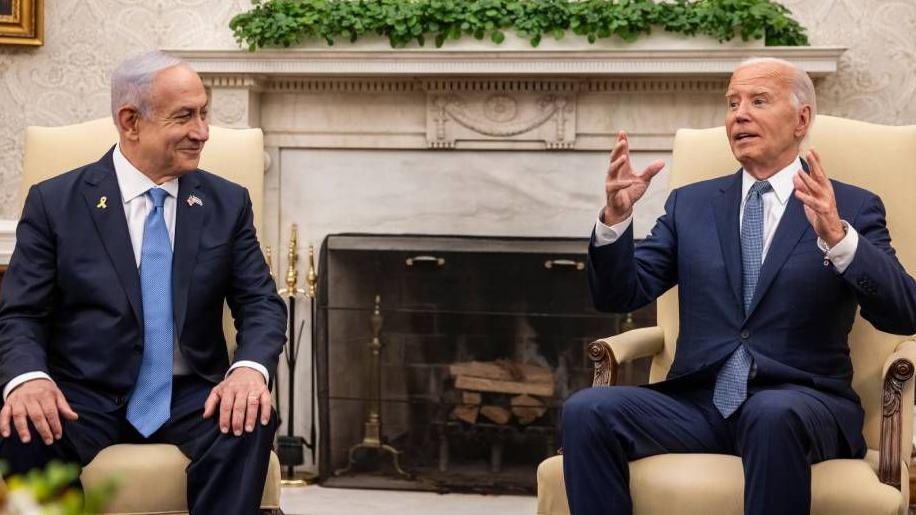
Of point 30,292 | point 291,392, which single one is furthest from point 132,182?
point 291,392

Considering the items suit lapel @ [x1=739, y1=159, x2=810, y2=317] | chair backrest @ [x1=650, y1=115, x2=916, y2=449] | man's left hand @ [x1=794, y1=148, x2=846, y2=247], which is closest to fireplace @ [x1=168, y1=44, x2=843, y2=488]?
chair backrest @ [x1=650, y1=115, x2=916, y2=449]

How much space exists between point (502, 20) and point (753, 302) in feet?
6.16

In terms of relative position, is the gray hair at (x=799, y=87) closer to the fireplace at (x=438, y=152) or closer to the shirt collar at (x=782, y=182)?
the shirt collar at (x=782, y=182)

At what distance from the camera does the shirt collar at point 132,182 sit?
2.75m

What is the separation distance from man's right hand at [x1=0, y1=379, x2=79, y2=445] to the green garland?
83.7 inches

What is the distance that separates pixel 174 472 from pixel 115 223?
0.58 m

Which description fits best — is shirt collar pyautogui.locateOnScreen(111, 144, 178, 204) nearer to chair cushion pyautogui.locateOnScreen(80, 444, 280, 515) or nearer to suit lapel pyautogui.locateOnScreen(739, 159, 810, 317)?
chair cushion pyautogui.locateOnScreen(80, 444, 280, 515)

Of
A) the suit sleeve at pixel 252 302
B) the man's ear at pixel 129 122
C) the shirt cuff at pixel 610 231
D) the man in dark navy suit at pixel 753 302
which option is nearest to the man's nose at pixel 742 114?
the man in dark navy suit at pixel 753 302

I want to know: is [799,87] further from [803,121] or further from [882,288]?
[882,288]

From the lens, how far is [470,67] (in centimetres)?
423

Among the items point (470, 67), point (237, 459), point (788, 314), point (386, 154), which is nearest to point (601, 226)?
point (788, 314)

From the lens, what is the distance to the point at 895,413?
100 inches

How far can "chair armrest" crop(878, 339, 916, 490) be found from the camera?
2.49 meters

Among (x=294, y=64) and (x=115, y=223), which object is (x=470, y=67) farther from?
(x=115, y=223)
